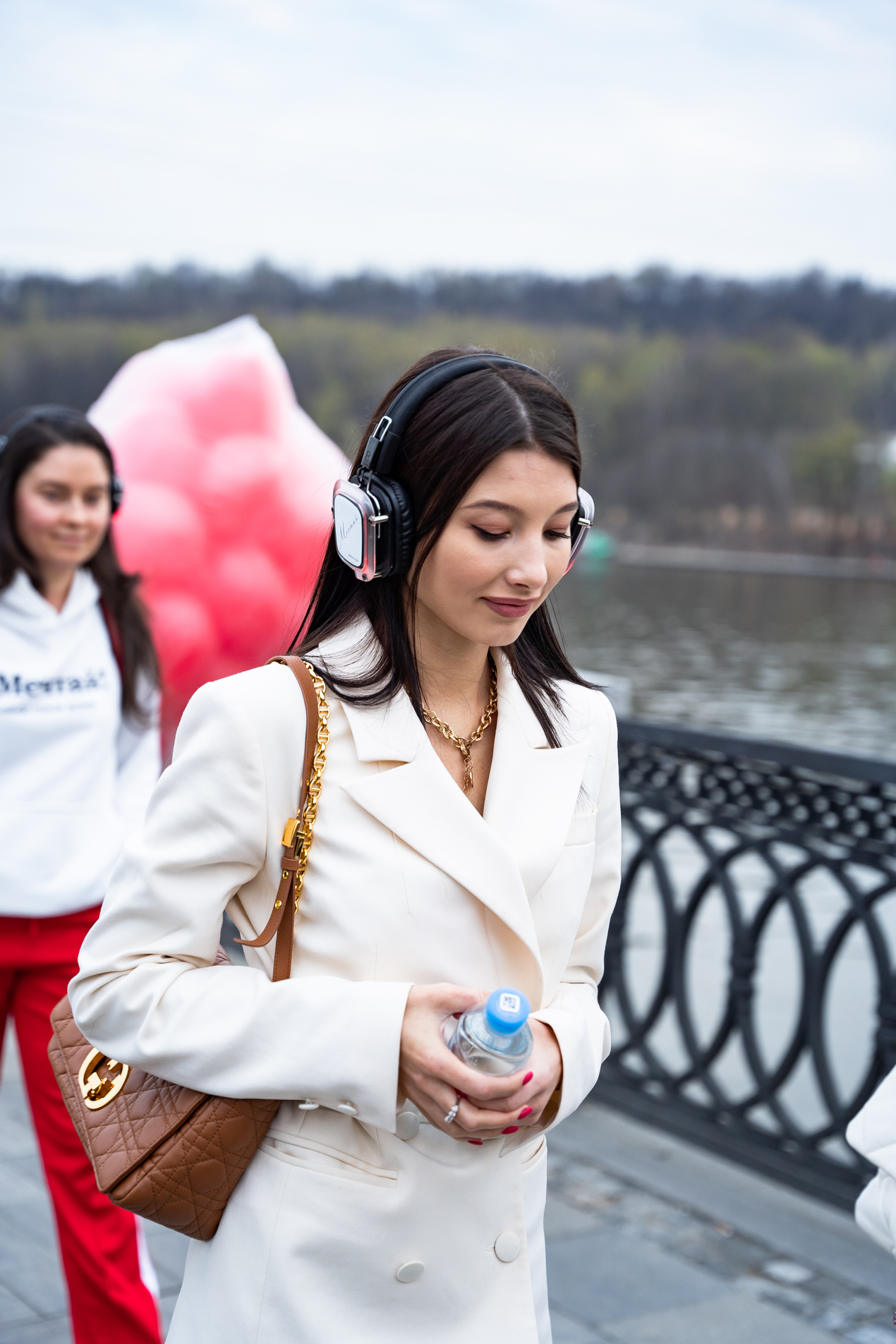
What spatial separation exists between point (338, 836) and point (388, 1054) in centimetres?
23

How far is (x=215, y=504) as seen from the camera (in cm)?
432

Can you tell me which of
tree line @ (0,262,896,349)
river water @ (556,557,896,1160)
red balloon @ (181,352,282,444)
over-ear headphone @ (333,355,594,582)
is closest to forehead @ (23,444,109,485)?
river water @ (556,557,896,1160)

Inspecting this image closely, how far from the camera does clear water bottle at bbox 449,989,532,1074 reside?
1.19 m

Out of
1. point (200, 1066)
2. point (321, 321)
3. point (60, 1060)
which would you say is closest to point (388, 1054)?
point (200, 1066)

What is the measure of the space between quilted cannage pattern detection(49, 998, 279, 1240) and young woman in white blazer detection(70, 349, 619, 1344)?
3 centimetres

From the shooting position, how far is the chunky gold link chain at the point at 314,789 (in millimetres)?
1323

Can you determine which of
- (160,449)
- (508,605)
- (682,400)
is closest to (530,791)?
(508,605)

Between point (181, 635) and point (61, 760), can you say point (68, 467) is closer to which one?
point (61, 760)

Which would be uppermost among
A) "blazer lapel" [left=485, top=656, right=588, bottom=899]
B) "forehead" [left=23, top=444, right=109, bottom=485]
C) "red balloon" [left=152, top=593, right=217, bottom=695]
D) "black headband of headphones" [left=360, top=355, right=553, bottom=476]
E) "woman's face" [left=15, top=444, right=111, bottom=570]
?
"black headband of headphones" [left=360, top=355, right=553, bottom=476]

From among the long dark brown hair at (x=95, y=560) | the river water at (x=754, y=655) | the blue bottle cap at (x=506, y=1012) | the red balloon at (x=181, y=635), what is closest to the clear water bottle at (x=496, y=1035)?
the blue bottle cap at (x=506, y=1012)

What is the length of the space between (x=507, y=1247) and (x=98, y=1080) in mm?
491

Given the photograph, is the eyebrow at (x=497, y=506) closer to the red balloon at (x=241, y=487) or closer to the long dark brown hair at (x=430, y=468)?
the long dark brown hair at (x=430, y=468)

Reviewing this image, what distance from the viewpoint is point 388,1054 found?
125cm

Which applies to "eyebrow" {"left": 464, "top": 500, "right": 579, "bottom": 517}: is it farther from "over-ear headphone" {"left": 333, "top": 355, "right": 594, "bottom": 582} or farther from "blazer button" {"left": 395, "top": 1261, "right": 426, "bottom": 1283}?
"blazer button" {"left": 395, "top": 1261, "right": 426, "bottom": 1283}
